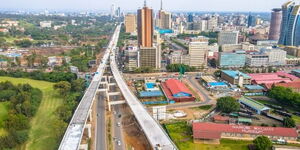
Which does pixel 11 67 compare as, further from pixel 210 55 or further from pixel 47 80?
pixel 210 55

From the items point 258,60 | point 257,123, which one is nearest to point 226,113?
point 257,123

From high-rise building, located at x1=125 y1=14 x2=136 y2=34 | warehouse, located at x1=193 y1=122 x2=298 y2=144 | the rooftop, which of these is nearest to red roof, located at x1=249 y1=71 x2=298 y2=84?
the rooftop

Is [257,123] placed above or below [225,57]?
below

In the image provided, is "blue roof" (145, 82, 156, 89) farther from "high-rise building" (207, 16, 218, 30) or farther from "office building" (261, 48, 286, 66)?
"high-rise building" (207, 16, 218, 30)

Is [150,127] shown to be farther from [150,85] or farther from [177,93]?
[150,85]

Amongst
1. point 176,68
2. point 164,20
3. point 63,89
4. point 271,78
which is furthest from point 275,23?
point 63,89
